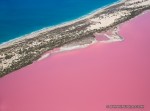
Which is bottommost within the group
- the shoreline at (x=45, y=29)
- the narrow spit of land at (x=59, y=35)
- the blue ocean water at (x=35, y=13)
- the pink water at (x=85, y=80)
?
the pink water at (x=85, y=80)

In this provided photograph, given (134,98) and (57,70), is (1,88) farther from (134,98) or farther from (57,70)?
(134,98)

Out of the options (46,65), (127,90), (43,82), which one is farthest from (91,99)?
(46,65)

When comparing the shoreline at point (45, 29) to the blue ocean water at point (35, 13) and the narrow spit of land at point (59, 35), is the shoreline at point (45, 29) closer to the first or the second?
the narrow spit of land at point (59, 35)

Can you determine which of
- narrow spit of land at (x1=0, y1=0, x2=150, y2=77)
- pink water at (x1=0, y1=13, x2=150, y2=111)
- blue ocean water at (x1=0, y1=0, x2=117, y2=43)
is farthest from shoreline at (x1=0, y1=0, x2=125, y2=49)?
pink water at (x1=0, y1=13, x2=150, y2=111)

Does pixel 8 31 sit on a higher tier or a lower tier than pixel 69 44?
higher

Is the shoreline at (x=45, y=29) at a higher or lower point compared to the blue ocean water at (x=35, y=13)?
lower

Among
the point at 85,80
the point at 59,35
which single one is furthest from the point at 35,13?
the point at 85,80

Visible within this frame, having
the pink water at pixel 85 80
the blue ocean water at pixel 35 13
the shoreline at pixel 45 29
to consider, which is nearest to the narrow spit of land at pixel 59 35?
the shoreline at pixel 45 29
